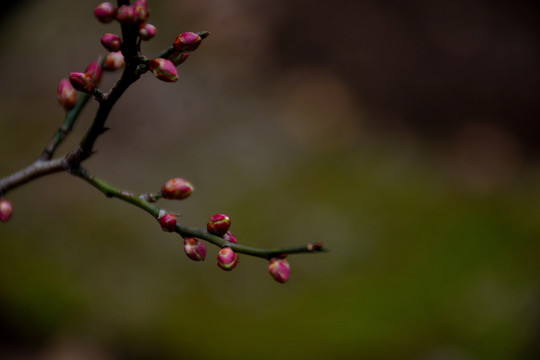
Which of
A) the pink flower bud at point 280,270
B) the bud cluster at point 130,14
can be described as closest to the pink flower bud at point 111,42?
the bud cluster at point 130,14

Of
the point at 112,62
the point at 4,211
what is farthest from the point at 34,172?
the point at 112,62

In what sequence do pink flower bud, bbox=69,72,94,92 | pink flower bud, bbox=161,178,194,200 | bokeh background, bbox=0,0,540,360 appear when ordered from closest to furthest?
pink flower bud, bbox=69,72,94,92 < pink flower bud, bbox=161,178,194,200 < bokeh background, bbox=0,0,540,360

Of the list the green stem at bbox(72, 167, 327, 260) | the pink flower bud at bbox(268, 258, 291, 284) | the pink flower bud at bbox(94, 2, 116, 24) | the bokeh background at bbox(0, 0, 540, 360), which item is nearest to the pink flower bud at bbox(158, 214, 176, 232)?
the green stem at bbox(72, 167, 327, 260)

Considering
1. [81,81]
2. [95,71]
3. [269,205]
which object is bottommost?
[81,81]

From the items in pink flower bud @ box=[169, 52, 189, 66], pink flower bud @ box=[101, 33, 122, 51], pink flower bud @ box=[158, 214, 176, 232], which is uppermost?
pink flower bud @ box=[169, 52, 189, 66]

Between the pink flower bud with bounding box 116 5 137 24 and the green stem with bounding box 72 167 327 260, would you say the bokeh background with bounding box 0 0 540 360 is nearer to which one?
the green stem with bounding box 72 167 327 260

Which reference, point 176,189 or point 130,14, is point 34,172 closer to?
point 176,189
